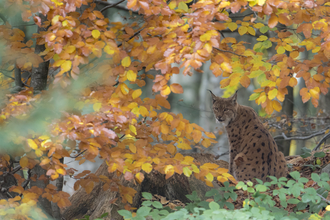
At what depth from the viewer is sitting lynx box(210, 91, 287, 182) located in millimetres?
4613

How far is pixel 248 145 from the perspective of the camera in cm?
480

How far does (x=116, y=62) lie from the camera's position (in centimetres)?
287

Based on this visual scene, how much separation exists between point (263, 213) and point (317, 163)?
3.14 meters

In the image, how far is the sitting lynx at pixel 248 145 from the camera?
4613 millimetres

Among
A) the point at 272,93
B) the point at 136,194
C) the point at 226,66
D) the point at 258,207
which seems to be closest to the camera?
the point at 226,66

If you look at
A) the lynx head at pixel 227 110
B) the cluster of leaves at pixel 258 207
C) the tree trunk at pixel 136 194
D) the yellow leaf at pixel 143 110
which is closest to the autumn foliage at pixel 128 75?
the yellow leaf at pixel 143 110

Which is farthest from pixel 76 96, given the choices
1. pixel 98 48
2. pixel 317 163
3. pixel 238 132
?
pixel 317 163

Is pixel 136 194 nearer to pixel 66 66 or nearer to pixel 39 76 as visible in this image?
pixel 39 76

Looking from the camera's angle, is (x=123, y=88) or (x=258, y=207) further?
(x=258, y=207)

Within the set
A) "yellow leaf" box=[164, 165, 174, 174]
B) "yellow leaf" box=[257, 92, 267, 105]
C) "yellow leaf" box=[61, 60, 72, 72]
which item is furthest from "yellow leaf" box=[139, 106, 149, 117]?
"yellow leaf" box=[257, 92, 267, 105]

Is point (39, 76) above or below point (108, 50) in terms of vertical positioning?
below

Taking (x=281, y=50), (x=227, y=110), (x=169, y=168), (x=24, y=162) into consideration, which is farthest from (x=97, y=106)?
(x=227, y=110)

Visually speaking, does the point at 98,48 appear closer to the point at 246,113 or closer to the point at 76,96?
the point at 76,96

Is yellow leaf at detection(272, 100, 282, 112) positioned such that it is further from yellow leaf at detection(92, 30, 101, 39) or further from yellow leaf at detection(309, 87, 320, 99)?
yellow leaf at detection(92, 30, 101, 39)
